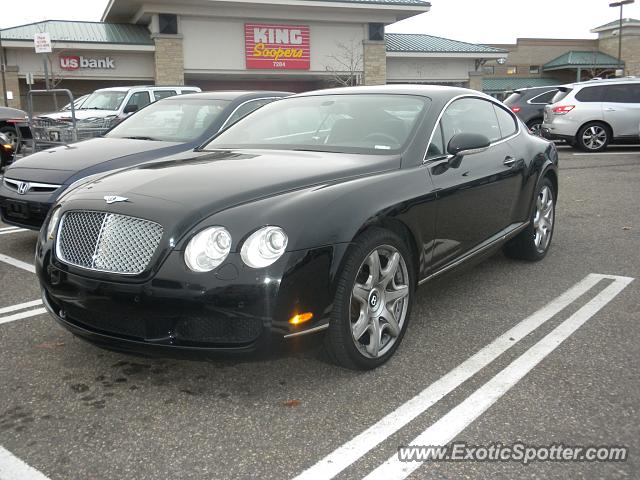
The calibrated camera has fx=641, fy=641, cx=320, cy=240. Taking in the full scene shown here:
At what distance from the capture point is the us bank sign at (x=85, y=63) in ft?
90.1

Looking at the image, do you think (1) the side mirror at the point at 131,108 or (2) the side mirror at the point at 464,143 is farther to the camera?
(1) the side mirror at the point at 131,108

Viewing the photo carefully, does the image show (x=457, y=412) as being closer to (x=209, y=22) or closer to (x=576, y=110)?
(x=576, y=110)

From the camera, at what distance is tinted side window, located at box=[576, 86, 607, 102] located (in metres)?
14.8

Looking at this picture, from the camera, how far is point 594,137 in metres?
15.0

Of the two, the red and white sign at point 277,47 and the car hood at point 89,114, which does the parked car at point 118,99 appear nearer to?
the car hood at point 89,114

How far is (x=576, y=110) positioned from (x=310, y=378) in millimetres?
13564

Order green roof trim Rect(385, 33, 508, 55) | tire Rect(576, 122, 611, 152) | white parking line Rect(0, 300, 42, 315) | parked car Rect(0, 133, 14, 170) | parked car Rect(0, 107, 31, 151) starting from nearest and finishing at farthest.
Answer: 1. white parking line Rect(0, 300, 42, 315)
2. parked car Rect(0, 133, 14, 170)
3. parked car Rect(0, 107, 31, 151)
4. tire Rect(576, 122, 611, 152)
5. green roof trim Rect(385, 33, 508, 55)

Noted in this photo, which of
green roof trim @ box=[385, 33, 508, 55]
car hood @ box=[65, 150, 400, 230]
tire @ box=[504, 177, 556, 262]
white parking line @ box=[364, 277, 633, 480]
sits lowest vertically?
white parking line @ box=[364, 277, 633, 480]

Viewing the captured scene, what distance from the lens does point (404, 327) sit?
352 centimetres

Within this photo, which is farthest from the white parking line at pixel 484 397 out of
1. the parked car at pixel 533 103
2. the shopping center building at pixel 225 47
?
the shopping center building at pixel 225 47

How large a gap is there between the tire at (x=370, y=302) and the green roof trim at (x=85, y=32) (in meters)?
26.9

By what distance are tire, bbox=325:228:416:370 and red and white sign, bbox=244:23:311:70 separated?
91.3 ft

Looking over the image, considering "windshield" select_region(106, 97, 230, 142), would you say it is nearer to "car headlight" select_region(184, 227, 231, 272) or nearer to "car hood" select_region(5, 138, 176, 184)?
"car hood" select_region(5, 138, 176, 184)

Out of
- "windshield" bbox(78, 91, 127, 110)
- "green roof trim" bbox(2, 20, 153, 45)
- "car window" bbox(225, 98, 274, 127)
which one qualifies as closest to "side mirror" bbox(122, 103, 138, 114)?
"windshield" bbox(78, 91, 127, 110)
